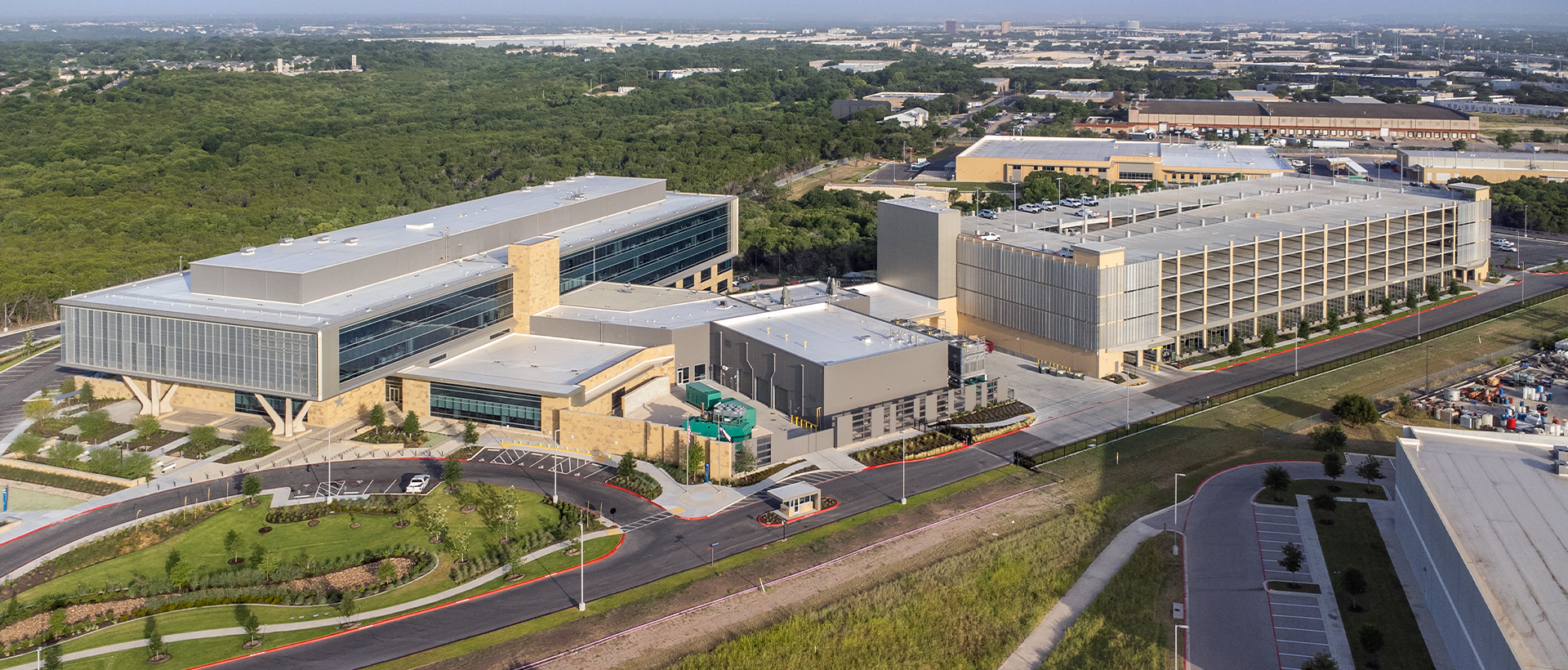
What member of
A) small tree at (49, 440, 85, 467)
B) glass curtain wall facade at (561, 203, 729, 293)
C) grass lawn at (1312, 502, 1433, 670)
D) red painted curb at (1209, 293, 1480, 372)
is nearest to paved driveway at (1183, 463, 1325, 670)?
grass lawn at (1312, 502, 1433, 670)

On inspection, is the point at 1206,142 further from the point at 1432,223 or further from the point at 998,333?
the point at 998,333

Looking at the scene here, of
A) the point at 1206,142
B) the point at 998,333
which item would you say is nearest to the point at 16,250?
the point at 998,333

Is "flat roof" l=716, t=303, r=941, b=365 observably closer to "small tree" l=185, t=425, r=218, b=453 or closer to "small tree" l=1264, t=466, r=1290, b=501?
"small tree" l=1264, t=466, r=1290, b=501

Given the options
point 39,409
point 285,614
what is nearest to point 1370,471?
point 285,614

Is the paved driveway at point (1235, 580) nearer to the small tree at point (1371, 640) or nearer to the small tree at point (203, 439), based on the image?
the small tree at point (1371, 640)

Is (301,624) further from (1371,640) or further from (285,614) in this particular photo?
(1371,640)

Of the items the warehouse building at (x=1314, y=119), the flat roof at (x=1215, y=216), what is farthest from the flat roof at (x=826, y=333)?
the warehouse building at (x=1314, y=119)
